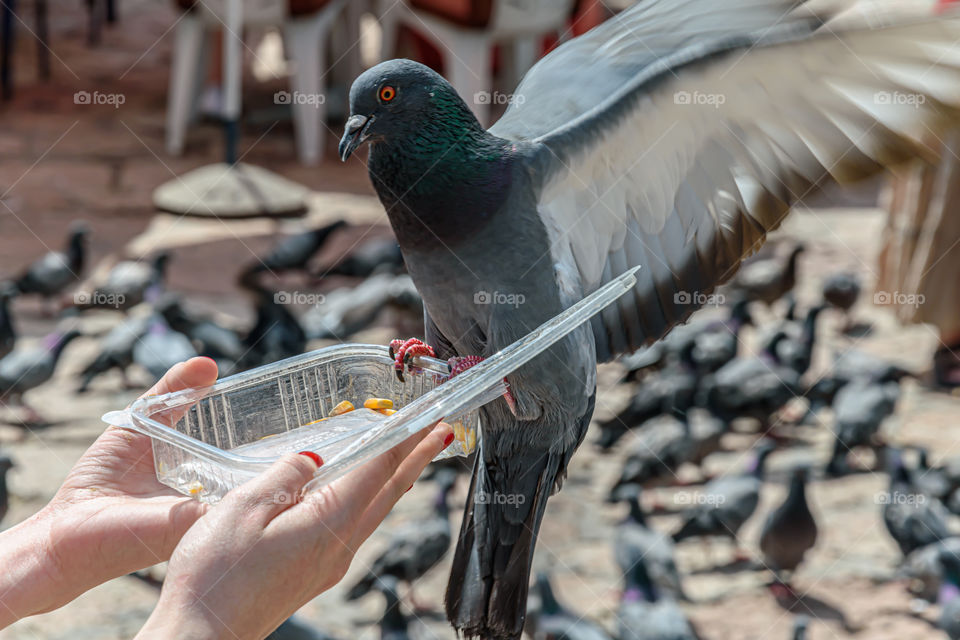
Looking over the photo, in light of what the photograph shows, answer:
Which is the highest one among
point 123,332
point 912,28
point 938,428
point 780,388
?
point 912,28

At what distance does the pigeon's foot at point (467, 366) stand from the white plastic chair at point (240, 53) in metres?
7.20

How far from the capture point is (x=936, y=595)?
4.59 m

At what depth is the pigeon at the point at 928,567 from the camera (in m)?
4.59

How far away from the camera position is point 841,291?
784 cm

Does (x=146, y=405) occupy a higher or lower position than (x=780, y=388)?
higher

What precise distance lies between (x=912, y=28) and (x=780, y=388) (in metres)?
4.56

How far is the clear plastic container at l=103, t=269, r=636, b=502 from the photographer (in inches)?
74.3

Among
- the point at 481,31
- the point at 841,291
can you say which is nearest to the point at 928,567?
the point at 841,291

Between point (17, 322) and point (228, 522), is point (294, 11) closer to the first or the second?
point (17, 322)

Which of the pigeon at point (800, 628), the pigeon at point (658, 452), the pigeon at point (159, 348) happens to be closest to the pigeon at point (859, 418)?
the pigeon at point (658, 452)

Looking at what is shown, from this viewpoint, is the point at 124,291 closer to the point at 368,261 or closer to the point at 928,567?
the point at 368,261

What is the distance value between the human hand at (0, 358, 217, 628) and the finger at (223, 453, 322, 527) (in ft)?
0.97

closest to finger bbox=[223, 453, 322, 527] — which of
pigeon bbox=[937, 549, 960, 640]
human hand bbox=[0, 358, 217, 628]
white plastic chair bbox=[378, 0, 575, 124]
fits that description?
human hand bbox=[0, 358, 217, 628]

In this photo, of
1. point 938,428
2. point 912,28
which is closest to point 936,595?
point 938,428
